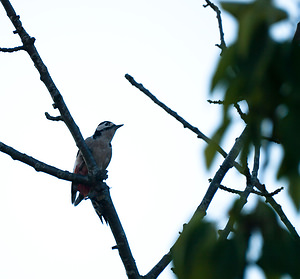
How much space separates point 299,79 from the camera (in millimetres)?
1565

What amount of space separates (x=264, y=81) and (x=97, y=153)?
7162 mm

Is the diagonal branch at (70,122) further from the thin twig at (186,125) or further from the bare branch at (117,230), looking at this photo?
the thin twig at (186,125)

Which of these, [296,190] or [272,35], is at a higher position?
[272,35]

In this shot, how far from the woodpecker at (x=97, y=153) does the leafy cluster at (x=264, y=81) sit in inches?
263

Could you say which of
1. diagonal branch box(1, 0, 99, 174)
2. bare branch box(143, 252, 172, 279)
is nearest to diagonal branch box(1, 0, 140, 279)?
diagonal branch box(1, 0, 99, 174)

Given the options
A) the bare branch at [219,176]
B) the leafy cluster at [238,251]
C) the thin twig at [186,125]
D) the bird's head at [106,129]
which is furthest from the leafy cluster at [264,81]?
the bird's head at [106,129]

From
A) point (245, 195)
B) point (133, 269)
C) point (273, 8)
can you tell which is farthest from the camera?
point (133, 269)

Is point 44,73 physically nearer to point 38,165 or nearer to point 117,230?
point 38,165

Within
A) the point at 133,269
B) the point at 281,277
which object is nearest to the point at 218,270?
the point at 281,277

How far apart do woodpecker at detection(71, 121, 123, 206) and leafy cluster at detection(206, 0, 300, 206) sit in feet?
21.9

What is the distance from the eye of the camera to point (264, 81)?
157 cm

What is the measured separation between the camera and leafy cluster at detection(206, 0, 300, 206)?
4.96 feet

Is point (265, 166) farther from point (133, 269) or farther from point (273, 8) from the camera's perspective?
point (133, 269)

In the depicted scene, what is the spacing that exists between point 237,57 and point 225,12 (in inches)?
5.8
